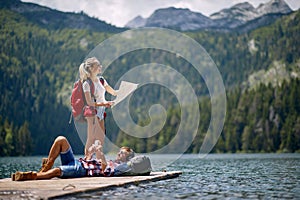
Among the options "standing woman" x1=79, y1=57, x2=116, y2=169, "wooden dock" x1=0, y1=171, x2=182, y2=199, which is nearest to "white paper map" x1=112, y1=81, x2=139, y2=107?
"standing woman" x1=79, y1=57, x2=116, y2=169

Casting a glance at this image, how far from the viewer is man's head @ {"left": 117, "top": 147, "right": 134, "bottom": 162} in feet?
76.4

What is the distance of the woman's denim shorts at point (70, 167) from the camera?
70.0 feet

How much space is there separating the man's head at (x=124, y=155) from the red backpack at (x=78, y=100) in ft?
6.95

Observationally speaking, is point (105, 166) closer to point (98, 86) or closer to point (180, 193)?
point (98, 86)

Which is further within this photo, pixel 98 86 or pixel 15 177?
pixel 98 86

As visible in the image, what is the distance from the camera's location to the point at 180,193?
63.0 ft

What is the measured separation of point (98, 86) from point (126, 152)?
286cm

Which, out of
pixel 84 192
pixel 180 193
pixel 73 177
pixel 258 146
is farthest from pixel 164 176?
pixel 258 146

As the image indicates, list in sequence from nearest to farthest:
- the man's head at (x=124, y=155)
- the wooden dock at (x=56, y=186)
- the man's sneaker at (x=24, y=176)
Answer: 1. the wooden dock at (x=56, y=186)
2. the man's sneaker at (x=24, y=176)
3. the man's head at (x=124, y=155)

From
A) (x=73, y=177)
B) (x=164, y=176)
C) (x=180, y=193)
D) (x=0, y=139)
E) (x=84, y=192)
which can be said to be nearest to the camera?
(x=84, y=192)

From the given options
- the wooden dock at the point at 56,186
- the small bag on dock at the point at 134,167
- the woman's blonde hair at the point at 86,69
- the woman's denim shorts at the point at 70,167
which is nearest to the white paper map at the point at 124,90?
the woman's blonde hair at the point at 86,69

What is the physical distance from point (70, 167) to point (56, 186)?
3.26m

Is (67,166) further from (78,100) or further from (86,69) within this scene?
(86,69)

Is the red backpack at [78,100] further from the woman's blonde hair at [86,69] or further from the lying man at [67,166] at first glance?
the lying man at [67,166]
